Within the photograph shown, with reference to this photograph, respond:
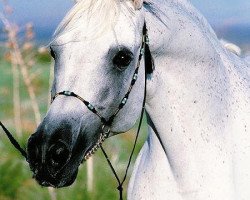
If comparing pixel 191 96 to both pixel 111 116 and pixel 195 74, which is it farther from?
pixel 111 116

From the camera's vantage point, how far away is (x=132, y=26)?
3.31 meters

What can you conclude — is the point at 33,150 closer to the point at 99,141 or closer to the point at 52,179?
the point at 52,179

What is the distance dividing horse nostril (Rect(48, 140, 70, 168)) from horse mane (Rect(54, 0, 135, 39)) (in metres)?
0.50

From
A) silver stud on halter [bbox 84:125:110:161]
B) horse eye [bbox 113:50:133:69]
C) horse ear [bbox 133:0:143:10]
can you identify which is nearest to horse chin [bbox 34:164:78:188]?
silver stud on halter [bbox 84:125:110:161]

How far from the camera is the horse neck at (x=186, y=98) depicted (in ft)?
11.7

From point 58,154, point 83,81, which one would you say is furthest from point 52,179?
point 83,81

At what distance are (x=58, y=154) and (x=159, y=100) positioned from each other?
67cm

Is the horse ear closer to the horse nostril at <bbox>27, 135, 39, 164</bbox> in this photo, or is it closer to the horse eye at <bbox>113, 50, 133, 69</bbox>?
the horse eye at <bbox>113, 50, 133, 69</bbox>

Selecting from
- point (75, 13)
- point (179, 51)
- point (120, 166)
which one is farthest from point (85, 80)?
point (120, 166)

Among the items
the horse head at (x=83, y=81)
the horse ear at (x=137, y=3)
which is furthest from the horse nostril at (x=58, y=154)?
the horse ear at (x=137, y=3)

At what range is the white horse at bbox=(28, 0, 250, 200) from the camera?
321 cm

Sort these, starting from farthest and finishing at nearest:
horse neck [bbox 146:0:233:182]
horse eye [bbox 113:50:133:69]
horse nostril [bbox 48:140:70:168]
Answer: horse neck [bbox 146:0:233:182] < horse eye [bbox 113:50:133:69] < horse nostril [bbox 48:140:70:168]

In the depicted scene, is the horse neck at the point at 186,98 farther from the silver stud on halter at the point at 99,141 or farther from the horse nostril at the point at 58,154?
the horse nostril at the point at 58,154

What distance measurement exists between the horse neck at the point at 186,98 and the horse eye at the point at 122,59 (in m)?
0.24
